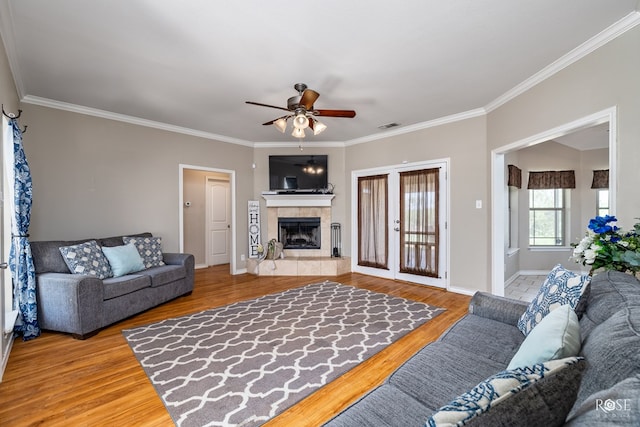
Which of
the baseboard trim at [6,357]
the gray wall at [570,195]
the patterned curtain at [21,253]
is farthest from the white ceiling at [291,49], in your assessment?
the gray wall at [570,195]

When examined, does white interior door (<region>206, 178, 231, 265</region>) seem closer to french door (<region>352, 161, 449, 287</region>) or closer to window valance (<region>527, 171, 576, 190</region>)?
french door (<region>352, 161, 449, 287</region>)

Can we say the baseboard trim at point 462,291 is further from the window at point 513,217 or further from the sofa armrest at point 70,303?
the sofa armrest at point 70,303

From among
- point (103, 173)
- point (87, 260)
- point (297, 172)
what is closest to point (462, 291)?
point (297, 172)

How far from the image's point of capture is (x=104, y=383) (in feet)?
6.76

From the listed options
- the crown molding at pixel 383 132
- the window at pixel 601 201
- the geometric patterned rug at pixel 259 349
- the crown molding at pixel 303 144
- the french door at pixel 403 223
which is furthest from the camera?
the crown molding at pixel 303 144

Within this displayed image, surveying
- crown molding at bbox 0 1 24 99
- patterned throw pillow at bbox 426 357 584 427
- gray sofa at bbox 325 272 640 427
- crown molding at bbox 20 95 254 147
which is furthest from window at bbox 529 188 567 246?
crown molding at bbox 0 1 24 99

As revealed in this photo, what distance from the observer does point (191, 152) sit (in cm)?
497

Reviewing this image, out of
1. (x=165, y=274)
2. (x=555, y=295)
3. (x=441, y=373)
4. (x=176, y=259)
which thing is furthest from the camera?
(x=176, y=259)

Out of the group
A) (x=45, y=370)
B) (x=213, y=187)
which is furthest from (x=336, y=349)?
(x=213, y=187)

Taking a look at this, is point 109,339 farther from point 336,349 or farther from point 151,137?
point 151,137

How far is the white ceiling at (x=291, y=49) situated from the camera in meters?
2.03

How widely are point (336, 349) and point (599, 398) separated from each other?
2.09 meters

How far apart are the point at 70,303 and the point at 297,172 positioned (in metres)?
3.93

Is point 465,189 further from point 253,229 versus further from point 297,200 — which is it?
point 253,229
